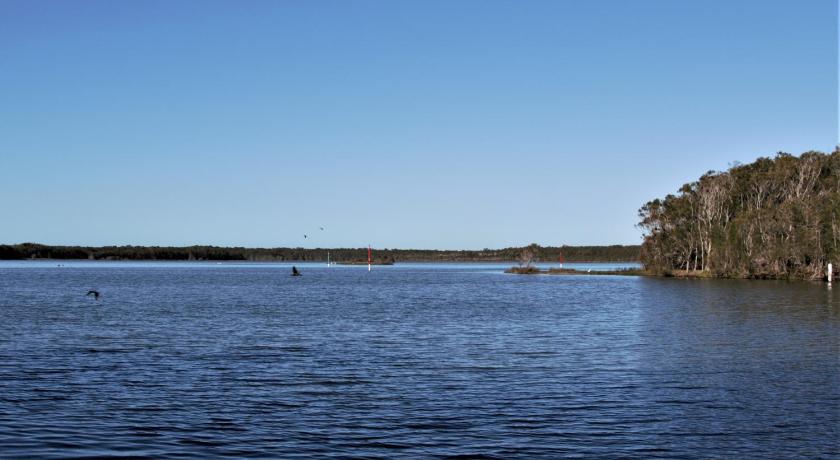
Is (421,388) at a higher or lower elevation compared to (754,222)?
lower

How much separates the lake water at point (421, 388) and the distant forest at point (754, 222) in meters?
61.1

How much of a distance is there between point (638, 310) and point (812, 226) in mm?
55904

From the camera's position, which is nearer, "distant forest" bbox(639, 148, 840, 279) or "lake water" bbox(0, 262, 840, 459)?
"lake water" bbox(0, 262, 840, 459)

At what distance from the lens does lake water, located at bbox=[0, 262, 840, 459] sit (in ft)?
55.6

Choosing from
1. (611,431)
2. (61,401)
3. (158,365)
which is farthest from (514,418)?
(158,365)

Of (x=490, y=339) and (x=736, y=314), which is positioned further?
(x=736, y=314)

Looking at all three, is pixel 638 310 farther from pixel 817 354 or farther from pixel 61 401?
pixel 61 401

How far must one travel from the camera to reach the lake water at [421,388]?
17.0m

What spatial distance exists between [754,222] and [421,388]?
96217 mm

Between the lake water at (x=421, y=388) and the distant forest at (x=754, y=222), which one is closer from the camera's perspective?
the lake water at (x=421, y=388)

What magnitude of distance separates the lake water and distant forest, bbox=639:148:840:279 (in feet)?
201

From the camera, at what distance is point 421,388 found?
23391mm

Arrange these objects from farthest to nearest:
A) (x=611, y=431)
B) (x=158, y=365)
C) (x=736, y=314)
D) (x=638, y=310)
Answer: (x=638, y=310) → (x=736, y=314) → (x=158, y=365) → (x=611, y=431)

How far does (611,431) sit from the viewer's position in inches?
709
